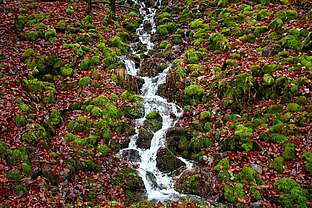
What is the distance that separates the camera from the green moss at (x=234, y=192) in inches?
387

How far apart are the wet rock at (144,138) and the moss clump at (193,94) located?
234 centimetres

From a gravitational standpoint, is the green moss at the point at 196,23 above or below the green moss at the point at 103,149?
above

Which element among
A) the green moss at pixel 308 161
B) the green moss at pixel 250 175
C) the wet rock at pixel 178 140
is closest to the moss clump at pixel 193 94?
the wet rock at pixel 178 140

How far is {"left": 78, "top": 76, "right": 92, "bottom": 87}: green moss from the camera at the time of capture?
14352 mm

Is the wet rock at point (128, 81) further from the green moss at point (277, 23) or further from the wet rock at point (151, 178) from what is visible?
the green moss at point (277, 23)

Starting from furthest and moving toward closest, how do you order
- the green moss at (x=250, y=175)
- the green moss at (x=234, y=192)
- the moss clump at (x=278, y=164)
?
1. the moss clump at (x=278, y=164)
2. the green moss at (x=250, y=175)
3. the green moss at (x=234, y=192)

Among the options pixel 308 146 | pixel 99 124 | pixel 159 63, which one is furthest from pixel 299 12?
pixel 99 124

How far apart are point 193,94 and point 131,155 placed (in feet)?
12.9

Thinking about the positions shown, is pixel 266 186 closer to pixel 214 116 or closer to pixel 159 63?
pixel 214 116

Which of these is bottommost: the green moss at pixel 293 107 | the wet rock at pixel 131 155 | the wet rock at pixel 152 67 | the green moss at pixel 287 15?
the wet rock at pixel 131 155

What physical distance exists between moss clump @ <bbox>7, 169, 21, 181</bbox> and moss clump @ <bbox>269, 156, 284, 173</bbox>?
7.33 metres

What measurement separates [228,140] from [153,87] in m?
4.96

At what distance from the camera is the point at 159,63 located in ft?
54.2

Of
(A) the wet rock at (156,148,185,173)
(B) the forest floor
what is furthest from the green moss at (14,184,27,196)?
(A) the wet rock at (156,148,185,173)
